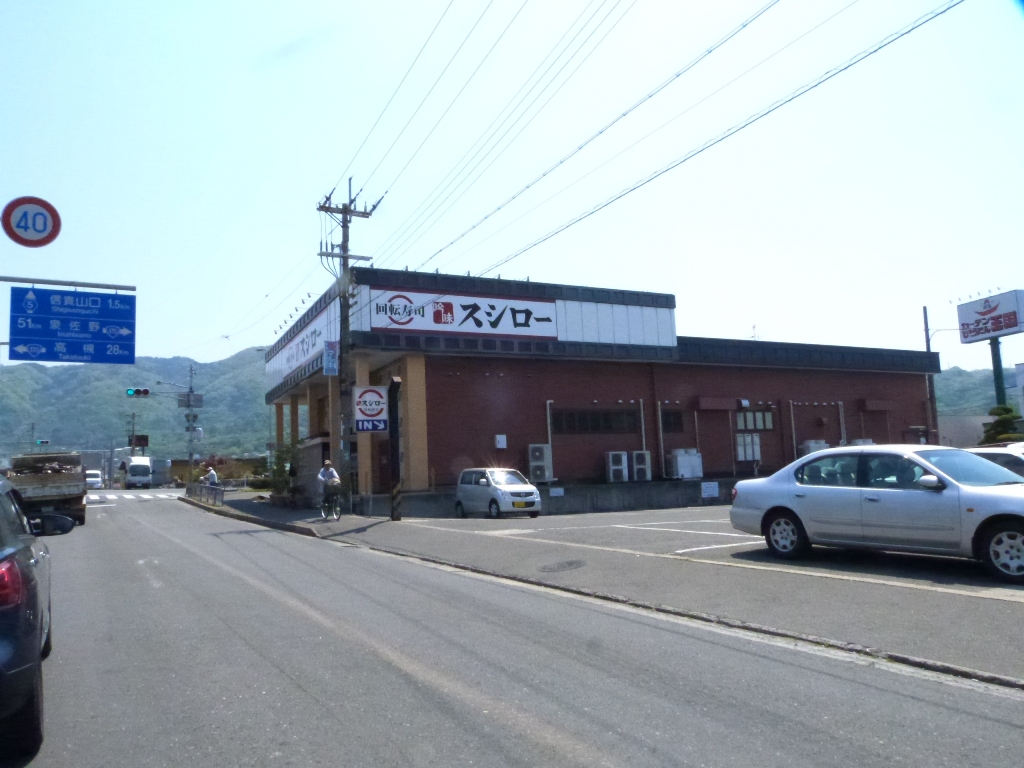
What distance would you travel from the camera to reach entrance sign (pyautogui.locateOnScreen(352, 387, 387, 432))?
21734mm

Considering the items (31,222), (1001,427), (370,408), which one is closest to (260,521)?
(370,408)

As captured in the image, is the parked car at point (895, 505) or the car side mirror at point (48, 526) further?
the parked car at point (895, 505)

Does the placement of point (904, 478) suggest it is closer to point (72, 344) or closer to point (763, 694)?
point (763, 694)

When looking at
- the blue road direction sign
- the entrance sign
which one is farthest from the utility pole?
the blue road direction sign

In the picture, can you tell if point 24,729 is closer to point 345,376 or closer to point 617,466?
point 345,376

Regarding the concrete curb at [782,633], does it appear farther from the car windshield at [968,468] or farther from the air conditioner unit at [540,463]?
the air conditioner unit at [540,463]

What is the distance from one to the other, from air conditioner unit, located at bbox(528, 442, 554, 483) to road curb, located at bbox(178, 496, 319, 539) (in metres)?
11.0

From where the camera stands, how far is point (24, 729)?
15.6 ft

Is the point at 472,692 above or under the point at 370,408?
under

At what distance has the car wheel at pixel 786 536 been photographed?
1077cm

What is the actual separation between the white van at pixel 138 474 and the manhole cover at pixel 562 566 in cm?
6001

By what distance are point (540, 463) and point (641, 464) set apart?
4.82 metres

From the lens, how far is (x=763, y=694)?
5.69m

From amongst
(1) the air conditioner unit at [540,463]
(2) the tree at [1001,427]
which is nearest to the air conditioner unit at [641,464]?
(1) the air conditioner unit at [540,463]
